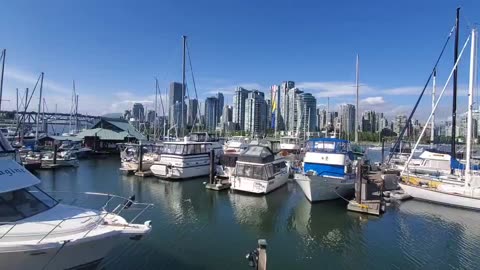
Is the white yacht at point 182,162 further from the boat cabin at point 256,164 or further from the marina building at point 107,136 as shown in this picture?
the marina building at point 107,136

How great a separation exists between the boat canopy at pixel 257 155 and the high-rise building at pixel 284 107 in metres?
60.6

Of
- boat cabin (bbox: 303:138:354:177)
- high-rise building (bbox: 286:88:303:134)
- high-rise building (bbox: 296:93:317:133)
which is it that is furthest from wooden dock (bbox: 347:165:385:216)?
high-rise building (bbox: 286:88:303:134)

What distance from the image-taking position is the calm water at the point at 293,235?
46.2ft

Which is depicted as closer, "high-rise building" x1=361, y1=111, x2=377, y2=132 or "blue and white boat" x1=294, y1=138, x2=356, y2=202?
"blue and white boat" x1=294, y1=138, x2=356, y2=202

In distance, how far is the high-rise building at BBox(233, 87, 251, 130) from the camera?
391 ft

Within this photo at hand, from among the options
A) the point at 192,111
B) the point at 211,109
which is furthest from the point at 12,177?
the point at 211,109

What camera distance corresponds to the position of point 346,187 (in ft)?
85.1

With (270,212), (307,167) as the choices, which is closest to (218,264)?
(270,212)

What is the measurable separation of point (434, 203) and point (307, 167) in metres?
10.7

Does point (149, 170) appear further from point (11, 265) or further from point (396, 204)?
point (11, 265)

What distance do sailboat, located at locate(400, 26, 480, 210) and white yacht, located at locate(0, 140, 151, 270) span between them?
24280mm

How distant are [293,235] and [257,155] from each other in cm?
1114

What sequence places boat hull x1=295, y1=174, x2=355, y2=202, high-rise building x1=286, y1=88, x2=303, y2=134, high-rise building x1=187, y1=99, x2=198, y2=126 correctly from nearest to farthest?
boat hull x1=295, y1=174, x2=355, y2=202 → high-rise building x1=187, y1=99, x2=198, y2=126 → high-rise building x1=286, y1=88, x2=303, y2=134

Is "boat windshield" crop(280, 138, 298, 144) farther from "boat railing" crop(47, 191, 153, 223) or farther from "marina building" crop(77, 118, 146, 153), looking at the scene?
"boat railing" crop(47, 191, 153, 223)
